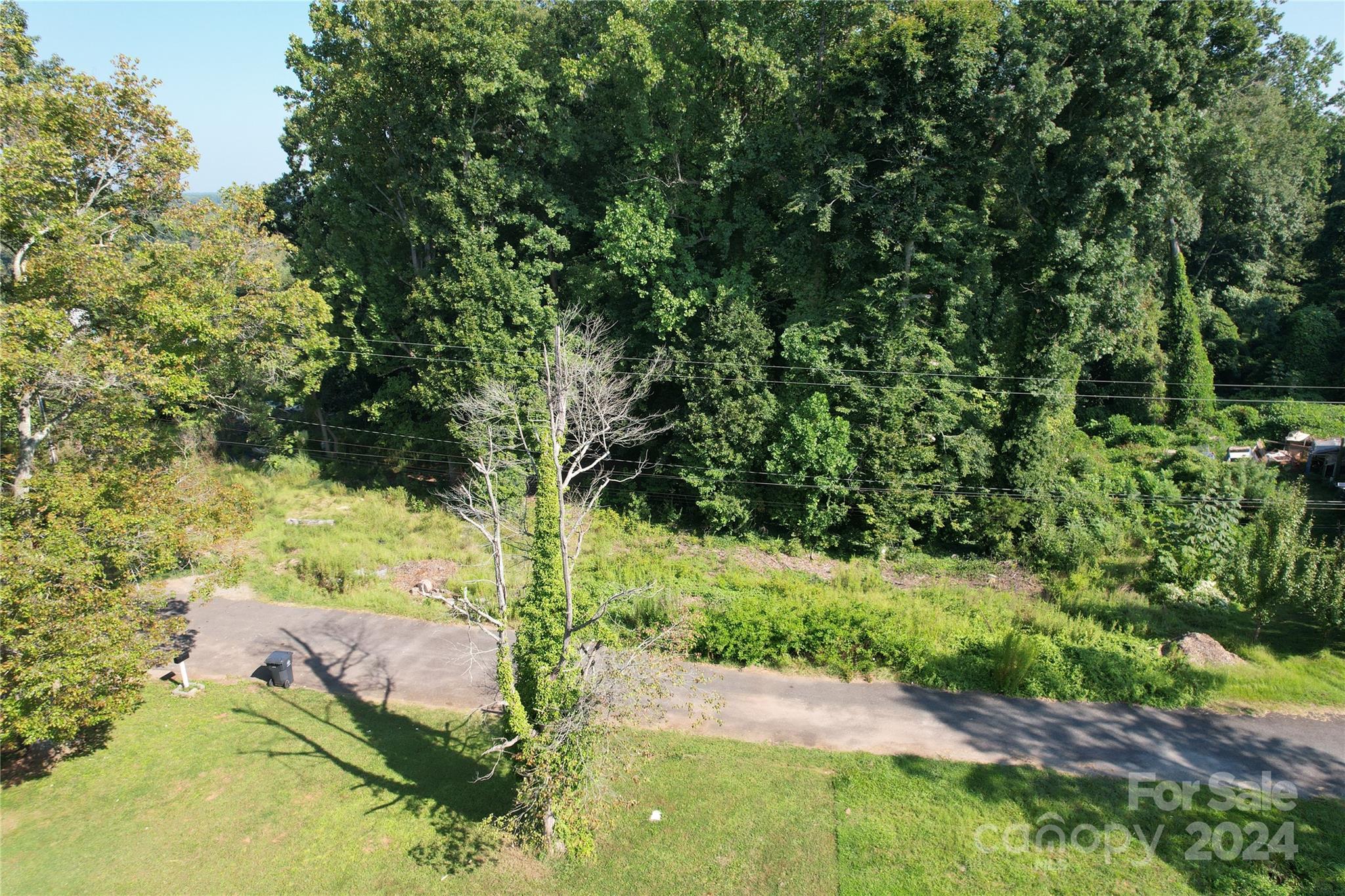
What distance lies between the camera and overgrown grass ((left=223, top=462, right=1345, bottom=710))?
12.7 metres

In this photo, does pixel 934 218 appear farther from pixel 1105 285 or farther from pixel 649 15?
pixel 649 15

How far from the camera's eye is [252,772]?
11125 millimetres

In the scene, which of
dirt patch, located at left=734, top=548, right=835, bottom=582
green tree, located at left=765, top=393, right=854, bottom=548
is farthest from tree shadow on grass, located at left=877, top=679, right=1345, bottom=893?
green tree, located at left=765, top=393, right=854, bottom=548

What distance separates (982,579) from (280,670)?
1478cm

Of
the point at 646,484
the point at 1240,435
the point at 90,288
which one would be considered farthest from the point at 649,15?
the point at 1240,435

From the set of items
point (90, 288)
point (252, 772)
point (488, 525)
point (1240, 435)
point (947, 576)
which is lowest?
point (252, 772)

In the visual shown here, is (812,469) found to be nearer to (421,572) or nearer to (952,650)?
(952,650)

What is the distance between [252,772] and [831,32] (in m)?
19.6

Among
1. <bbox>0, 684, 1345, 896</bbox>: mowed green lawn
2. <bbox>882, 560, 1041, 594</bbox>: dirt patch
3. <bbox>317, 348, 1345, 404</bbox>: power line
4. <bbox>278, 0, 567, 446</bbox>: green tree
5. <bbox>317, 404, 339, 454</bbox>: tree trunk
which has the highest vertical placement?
<bbox>278, 0, 567, 446</bbox>: green tree

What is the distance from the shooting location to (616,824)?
9.85 m

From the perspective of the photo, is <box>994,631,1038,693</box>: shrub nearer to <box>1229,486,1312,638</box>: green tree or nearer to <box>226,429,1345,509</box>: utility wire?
<box>1229,486,1312,638</box>: green tree

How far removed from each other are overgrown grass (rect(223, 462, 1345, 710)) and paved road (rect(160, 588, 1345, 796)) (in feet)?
1.59

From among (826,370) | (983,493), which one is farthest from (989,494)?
(826,370)

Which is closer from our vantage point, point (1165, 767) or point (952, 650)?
point (1165, 767)
